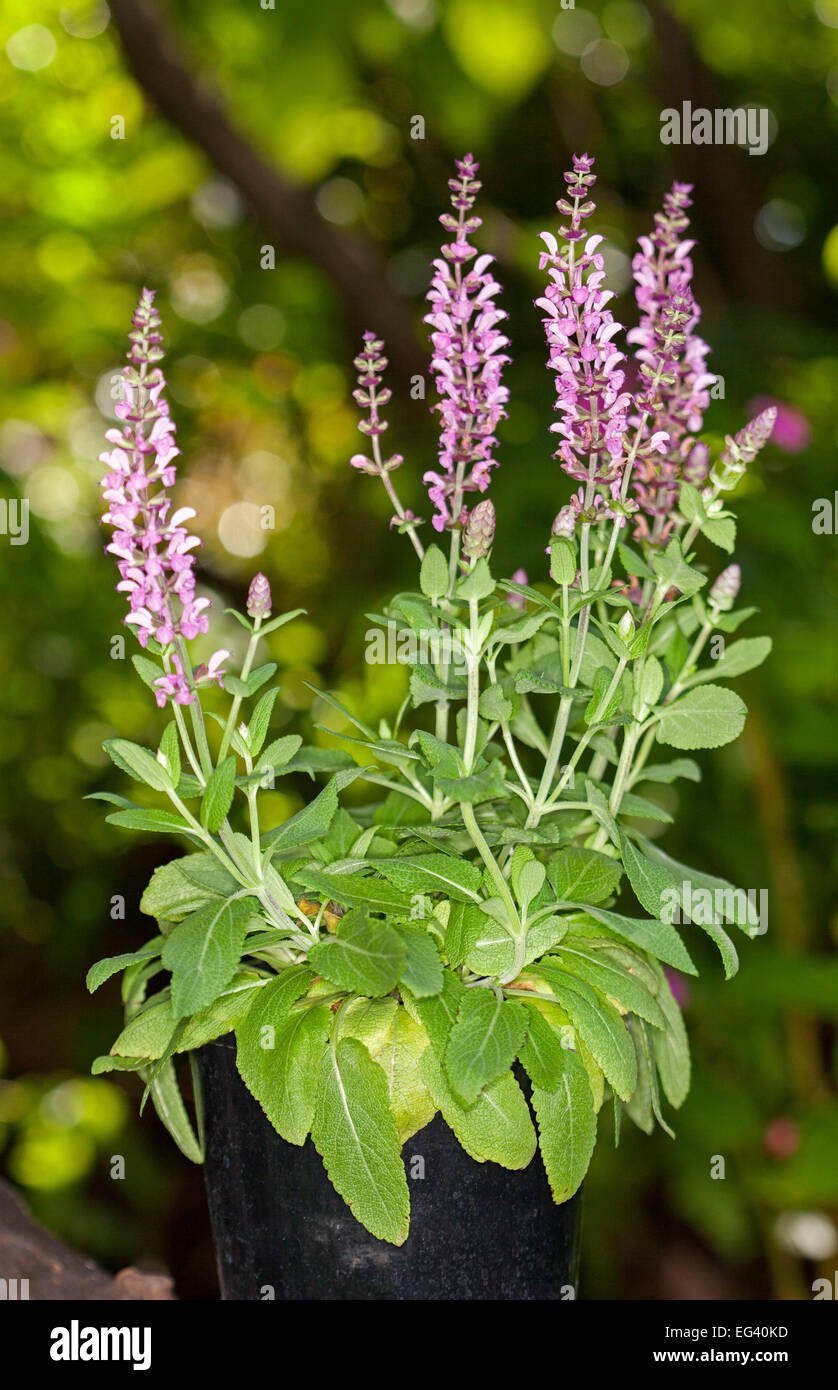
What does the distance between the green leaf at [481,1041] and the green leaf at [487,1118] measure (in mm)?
19

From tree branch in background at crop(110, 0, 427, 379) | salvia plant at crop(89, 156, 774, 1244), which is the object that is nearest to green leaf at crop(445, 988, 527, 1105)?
salvia plant at crop(89, 156, 774, 1244)

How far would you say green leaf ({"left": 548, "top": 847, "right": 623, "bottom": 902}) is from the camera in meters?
0.69

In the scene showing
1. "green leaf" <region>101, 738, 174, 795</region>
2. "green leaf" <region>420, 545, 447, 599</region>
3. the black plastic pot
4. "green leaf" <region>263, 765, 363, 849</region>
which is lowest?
the black plastic pot

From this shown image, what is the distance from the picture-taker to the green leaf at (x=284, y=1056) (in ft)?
2.10

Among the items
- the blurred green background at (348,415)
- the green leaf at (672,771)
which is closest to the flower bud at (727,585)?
the green leaf at (672,771)

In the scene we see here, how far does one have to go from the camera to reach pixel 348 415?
259 cm

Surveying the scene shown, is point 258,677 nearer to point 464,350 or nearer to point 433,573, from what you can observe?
point 433,573

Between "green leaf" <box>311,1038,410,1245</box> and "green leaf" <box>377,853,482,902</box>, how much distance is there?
0.10 m

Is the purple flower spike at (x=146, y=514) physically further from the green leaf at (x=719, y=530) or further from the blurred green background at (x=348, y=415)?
the blurred green background at (x=348, y=415)

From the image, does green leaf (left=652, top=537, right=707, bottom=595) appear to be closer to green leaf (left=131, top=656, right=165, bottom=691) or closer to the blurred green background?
green leaf (left=131, top=656, right=165, bottom=691)

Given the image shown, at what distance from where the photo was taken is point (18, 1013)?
2.36 m

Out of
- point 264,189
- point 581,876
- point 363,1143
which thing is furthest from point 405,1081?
point 264,189
